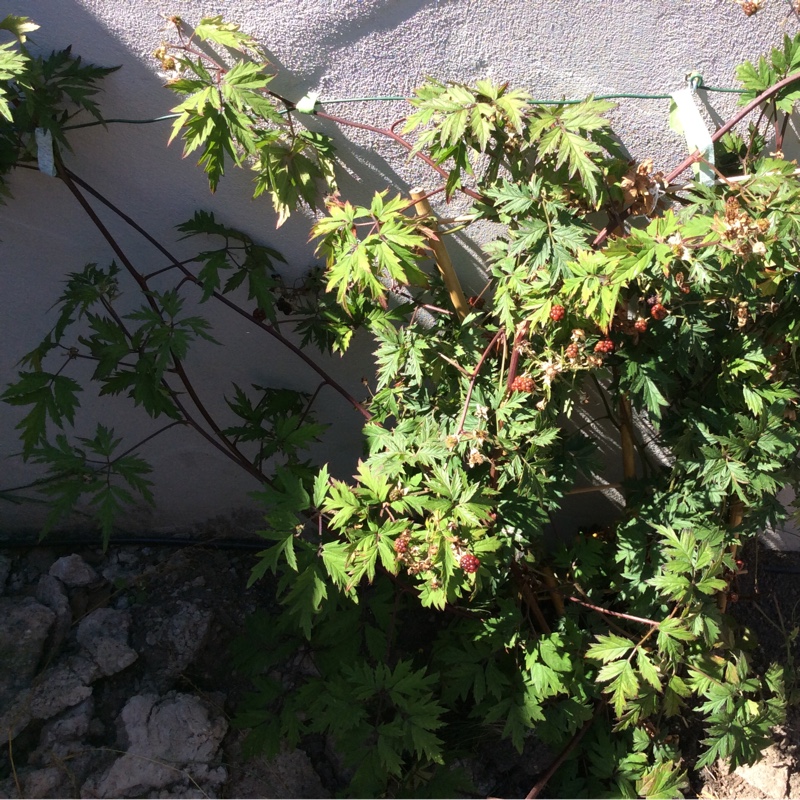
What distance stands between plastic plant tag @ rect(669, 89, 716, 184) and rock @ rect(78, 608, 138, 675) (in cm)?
254

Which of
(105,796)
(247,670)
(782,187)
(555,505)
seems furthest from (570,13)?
(105,796)

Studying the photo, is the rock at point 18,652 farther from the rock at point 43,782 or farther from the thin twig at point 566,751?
the thin twig at point 566,751

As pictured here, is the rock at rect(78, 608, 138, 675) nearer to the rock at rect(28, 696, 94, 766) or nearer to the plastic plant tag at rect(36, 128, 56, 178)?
the rock at rect(28, 696, 94, 766)

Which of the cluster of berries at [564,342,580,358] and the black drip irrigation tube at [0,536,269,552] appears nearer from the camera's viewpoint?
the cluster of berries at [564,342,580,358]

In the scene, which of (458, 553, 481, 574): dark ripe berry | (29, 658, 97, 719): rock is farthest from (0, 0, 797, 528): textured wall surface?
(29, 658, 97, 719): rock

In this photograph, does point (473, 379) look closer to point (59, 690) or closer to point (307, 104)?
point (307, 104)

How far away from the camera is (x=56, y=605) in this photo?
292 centimetres

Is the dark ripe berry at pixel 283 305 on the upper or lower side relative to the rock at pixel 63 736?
upper

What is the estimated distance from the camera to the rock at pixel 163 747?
2576mm

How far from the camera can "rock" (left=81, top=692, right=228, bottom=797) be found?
2576mm

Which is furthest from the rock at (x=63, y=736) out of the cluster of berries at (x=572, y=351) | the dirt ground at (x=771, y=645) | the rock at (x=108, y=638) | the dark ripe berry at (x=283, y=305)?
the dirt ground at (x=771, y=645)

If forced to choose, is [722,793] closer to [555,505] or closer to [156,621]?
[555,505]

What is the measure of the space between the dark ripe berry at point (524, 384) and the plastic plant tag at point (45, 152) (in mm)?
1585

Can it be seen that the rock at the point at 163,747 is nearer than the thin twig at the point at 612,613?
No
